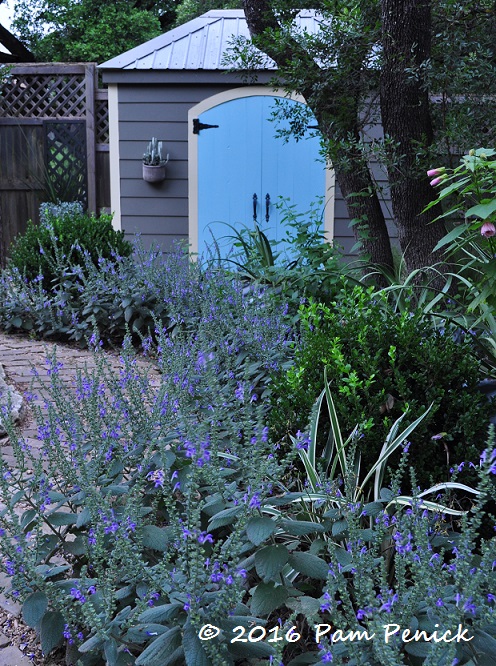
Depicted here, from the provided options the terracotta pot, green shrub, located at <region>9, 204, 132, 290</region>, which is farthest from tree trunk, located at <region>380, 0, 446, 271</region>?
the terracotta pot

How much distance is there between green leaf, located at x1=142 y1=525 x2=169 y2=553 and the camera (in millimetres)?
1916

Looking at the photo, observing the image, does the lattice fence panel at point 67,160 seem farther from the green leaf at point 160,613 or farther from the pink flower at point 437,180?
the green leaf at point 160,613

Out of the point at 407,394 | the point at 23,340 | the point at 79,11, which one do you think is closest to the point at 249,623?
the point at 407,394

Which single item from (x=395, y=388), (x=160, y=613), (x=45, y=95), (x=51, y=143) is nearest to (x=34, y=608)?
(x=160, y=613)

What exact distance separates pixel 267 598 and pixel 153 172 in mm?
6428

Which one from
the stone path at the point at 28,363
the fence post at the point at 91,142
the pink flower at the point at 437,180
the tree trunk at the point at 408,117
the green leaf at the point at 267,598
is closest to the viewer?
the green leaf at the point at 267,598

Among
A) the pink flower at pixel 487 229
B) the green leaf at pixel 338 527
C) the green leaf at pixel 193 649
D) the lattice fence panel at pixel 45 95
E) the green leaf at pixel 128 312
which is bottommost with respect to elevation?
the green leaf at pixel 193 649

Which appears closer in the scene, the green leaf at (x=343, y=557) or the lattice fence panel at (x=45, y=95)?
the green leaf at (x=343, y=557)

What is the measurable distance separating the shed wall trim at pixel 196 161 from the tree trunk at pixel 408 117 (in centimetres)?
304

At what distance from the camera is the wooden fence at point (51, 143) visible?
9055 mm

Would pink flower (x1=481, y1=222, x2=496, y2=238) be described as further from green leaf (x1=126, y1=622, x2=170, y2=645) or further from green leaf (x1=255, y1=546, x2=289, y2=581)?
green leaf (x1=126, y1=622, x2=170, y2=645)

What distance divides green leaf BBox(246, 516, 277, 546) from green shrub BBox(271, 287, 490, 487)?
29.3 inches

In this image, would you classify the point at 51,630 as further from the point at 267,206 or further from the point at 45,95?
the point at 45,95

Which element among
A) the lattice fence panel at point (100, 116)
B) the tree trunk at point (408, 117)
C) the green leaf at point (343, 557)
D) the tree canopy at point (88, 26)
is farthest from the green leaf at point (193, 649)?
the tree canopy at point (88, 26)
